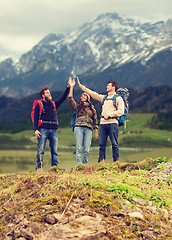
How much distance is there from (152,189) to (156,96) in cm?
16777

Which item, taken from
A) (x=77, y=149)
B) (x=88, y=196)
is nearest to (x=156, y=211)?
(x=88, y=196)

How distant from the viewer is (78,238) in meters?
→ 6.18

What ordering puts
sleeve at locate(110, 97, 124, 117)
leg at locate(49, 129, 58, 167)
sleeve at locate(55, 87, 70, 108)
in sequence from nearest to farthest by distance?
sleeve at locate(110, 97, 124, 117) < leg at locate(49, 129, 58, 167) < sleeve at locate(55, 87, 70, 108)

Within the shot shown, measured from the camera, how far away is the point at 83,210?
702 cm

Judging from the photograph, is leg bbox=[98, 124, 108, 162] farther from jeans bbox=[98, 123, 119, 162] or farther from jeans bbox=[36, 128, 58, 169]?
jeans bbox=[36, 128, 58, 169]

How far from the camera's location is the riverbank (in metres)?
6.47

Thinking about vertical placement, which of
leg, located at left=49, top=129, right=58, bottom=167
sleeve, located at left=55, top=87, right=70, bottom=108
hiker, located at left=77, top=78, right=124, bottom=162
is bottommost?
leg, located at left=49, top=129, right=58, bottom=167

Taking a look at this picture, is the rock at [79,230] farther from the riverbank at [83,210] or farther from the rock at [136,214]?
the rock at [136,214]

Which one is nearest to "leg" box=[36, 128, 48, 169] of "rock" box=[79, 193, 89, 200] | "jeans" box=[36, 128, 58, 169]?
"jeans" box=[36, 128, 58, 169]

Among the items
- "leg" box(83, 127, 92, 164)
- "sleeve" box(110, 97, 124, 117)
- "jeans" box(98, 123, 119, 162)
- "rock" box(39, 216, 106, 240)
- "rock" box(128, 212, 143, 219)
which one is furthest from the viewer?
"leg" box(83, 127, 92, 164)

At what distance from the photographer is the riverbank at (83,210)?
6.47m

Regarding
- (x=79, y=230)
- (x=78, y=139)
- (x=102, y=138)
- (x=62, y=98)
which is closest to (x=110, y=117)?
(x=102, y=138)

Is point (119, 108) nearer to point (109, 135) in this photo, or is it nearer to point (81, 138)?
point (109, 135)

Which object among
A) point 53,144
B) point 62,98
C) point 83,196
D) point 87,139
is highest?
point 62,98
